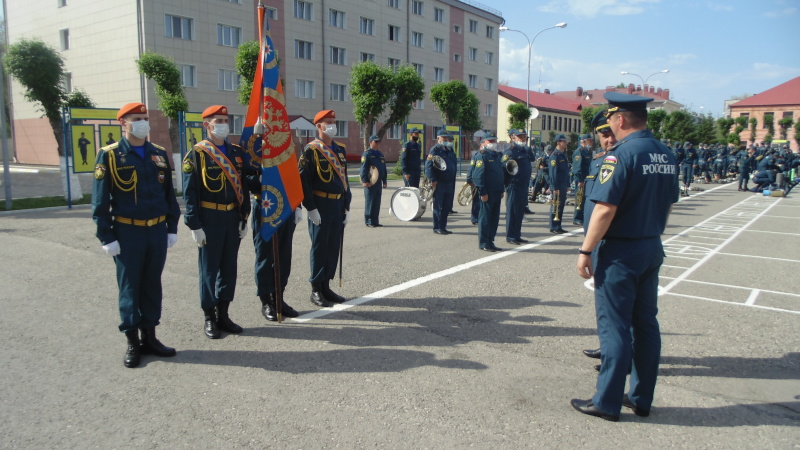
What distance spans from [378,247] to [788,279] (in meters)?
6.28

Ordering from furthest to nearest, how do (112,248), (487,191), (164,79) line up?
(164,79) → (487,191) → (112,248)

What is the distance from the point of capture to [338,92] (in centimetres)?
4388

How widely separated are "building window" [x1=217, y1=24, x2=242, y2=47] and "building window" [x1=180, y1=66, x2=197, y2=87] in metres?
2.67

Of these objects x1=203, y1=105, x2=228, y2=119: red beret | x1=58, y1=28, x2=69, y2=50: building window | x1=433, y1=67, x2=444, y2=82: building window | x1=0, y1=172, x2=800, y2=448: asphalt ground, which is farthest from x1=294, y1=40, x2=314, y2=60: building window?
x1=203, y1=105, x2=228, y2=119: red beret

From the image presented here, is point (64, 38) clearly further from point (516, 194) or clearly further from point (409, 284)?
point (409, 284)

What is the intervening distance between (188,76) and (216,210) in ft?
108

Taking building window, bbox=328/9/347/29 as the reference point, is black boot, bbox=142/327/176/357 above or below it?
below

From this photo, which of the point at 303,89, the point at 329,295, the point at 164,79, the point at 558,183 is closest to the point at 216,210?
the point at 329,295

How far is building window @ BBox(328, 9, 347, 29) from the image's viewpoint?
140 ft

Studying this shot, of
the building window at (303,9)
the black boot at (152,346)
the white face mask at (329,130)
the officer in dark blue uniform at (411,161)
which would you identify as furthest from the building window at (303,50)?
the black boot at (152,346)

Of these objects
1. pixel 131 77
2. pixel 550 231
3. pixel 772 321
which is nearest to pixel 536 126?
pixel 131 77

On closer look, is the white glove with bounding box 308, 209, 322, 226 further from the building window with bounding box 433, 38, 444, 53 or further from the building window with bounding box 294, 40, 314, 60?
the building window with bounding box 433, 38, 444, 53

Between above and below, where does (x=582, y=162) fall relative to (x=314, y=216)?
above

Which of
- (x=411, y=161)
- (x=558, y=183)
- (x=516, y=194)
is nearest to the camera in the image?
(x=516, y=194)
